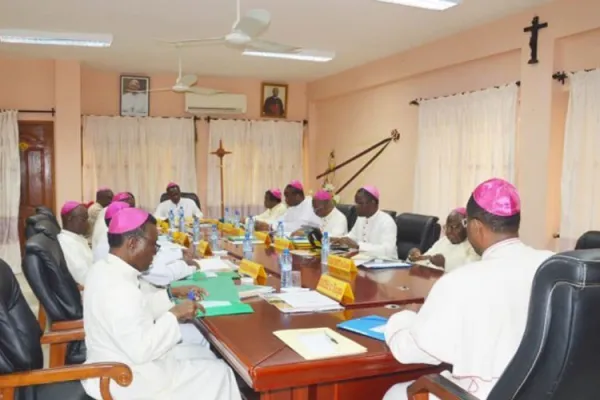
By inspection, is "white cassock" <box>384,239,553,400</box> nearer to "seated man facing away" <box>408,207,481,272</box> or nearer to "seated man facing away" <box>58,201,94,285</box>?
"seated man facing away" <box>408,207,481,272</box>

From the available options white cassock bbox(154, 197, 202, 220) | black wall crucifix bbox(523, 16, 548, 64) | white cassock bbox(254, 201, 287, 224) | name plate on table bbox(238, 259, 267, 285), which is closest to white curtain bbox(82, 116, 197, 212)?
white cassock bbox(154, 197, 202, 220)

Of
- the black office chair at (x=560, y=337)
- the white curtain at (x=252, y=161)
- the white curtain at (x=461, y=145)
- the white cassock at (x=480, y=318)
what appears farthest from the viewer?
the white curtain at (x=252, y=161)

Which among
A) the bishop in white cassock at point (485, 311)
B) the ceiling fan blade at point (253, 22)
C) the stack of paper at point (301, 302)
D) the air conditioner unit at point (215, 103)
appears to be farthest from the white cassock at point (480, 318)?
the air conditioner unit at point (215, 103)

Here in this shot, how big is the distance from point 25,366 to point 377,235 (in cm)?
288

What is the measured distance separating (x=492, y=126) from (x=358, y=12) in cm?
162

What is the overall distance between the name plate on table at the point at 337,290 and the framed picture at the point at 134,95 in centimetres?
577

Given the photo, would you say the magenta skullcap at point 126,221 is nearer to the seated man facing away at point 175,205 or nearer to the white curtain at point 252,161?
the seated man facing away at point 175,205

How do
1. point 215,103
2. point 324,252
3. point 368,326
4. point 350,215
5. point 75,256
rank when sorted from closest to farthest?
point 368,326
point 75,256
point 324,252
point 350,215
point 215,103

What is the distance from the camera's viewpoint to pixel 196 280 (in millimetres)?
2693

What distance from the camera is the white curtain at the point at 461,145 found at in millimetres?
4770

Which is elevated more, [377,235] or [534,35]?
[534,35]

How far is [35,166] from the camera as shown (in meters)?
6.93

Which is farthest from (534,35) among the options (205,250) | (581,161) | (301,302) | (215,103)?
(215,103)

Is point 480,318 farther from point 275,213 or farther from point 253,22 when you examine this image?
point 275,213
